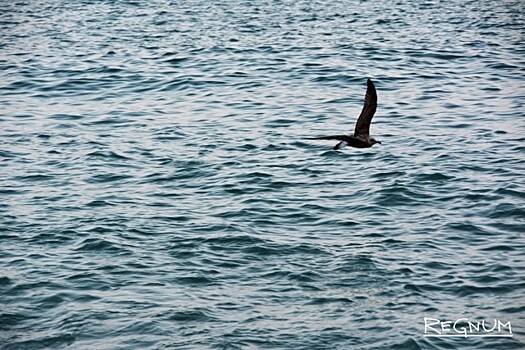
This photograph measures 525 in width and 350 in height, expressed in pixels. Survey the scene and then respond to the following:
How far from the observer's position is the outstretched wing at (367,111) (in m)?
14.4

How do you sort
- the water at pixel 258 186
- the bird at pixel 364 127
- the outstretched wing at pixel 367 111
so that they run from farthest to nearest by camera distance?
the bird at pixel 364 127
the outstretched wing at pixel 367 111
the water at pixel 258 186

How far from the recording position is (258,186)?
18.2 metres

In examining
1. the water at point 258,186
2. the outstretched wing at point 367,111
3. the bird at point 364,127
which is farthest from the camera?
the bird at point 364,127

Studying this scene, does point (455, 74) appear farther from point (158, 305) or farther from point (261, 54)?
point (158, 305)

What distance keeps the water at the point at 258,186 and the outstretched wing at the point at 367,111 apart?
1.92m

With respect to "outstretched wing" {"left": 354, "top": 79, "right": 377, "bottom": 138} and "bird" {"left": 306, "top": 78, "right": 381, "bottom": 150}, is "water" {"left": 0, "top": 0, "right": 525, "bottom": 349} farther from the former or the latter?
"outstretched wing" {"left": 354, "top": 79, "right": 377, "bottom": 138}

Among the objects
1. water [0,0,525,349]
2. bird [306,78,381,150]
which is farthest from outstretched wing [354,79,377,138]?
water [0,0,525,349]

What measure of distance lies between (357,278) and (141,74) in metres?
13.2

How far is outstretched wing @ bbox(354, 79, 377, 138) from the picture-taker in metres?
14.4

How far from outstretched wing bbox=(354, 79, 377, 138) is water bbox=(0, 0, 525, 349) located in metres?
1.92

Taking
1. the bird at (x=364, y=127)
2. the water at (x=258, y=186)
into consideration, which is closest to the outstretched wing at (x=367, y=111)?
the bird at (x=364, y=127)

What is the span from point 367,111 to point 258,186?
4040 millimetres

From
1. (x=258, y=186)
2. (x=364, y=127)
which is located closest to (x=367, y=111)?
(x=364, y=127)

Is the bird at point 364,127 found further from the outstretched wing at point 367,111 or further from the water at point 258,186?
the water at point 258,186
